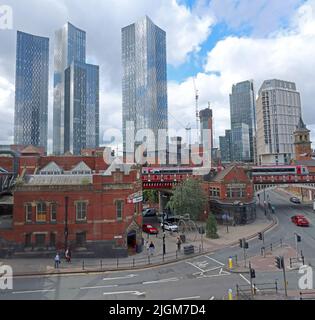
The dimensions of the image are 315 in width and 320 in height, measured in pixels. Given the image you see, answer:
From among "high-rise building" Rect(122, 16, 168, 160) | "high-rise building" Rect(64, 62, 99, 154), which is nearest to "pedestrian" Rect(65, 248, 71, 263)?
"high-rise building" Rect(122, 16, 168, 160)

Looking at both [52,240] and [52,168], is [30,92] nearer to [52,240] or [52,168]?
[52,168]

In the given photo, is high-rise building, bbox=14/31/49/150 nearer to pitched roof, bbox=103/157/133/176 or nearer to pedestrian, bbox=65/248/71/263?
pitched roof, bbox=103/157/133/176

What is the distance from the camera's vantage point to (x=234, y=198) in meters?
48.1

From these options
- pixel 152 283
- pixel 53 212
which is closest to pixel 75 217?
pixel 53 212

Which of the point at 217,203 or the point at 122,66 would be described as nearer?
the point at 217,203

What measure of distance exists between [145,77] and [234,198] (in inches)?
5584

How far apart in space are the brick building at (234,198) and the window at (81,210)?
27.2 m

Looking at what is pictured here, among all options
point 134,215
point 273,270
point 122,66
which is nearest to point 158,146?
point 134,215

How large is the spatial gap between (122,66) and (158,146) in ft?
341

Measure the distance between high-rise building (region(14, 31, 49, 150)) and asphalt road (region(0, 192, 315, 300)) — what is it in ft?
573

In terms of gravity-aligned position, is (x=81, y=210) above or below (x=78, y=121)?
below

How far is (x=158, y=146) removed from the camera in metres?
110

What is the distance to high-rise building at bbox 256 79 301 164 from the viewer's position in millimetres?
161250
